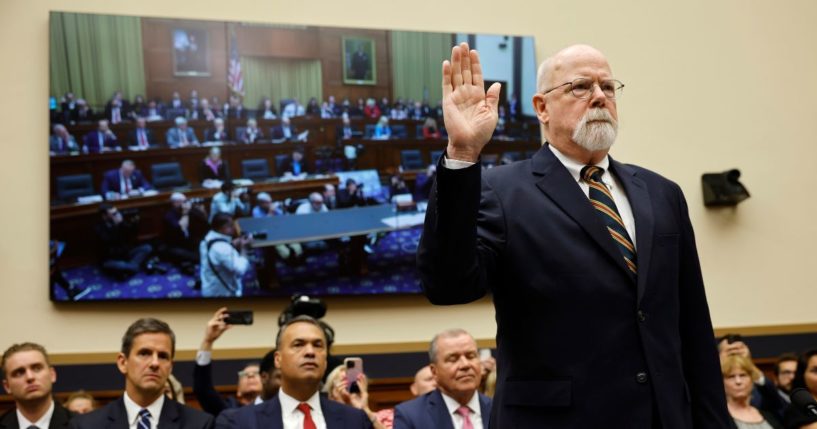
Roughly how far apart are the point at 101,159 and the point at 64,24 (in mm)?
950

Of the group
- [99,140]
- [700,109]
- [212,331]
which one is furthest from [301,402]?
[700,109]

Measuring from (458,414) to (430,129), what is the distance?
3.12m

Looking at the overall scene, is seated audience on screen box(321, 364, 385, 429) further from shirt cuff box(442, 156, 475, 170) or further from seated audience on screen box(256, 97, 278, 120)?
shirt cuff box(442, 156, 475, 170)

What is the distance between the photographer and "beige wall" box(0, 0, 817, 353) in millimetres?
6895

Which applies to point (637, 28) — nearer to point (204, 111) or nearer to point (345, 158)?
point (345, 158)

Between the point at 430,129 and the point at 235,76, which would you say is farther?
the point at 430,129

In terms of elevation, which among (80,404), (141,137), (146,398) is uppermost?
(141,137)

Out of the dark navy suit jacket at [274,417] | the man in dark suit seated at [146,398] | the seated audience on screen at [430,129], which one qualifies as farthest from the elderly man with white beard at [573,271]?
the seated audience on screen at [430,129]

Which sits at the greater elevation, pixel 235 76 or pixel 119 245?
pixel 235 76

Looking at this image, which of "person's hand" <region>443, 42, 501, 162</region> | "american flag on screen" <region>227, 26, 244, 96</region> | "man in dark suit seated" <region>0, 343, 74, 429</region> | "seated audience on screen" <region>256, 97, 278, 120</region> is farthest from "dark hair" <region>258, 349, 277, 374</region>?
"person's hand" <region>443, 42, 501, 162</region>

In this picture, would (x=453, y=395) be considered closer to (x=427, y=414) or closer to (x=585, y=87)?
(x=427, y=414)

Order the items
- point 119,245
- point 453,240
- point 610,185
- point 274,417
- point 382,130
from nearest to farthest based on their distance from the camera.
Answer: point 453,240 < point 610,185 < point 274,417 < point 119,245 < point 382,130

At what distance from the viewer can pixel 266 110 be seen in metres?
6.62

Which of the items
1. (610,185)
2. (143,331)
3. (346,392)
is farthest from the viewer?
(346,392)
